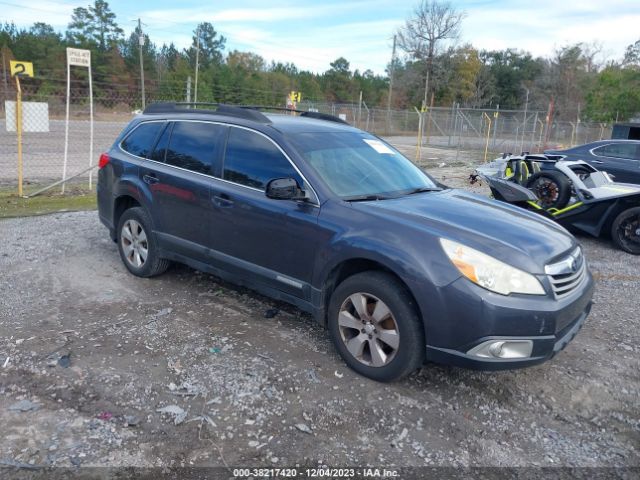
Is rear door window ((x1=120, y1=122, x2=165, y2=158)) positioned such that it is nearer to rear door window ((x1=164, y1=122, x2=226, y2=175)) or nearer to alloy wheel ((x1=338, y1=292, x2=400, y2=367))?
rear door window ((x1=164, y1=122, x2=226, y2=175))

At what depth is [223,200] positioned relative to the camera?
14.7ft

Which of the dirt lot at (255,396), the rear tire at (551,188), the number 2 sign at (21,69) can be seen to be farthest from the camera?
the number 2 sign at (21,69)

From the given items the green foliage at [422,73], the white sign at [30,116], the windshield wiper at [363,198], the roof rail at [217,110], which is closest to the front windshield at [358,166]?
the windshield wiper at [363,198]

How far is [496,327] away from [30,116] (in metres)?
9.93

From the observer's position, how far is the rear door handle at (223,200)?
444cm

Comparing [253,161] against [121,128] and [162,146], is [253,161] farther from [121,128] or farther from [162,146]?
[121,128]

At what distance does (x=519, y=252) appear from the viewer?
3369 mm

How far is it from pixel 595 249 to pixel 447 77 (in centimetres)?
5540

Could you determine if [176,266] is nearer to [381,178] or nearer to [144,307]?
[144,307]

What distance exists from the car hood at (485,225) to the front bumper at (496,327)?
0.26m

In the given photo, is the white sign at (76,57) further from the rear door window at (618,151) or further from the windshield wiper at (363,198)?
the rear door window at (618,151)

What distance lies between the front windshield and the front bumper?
1.21 metres

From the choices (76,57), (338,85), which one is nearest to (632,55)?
(338,85)

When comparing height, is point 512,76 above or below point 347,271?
above
